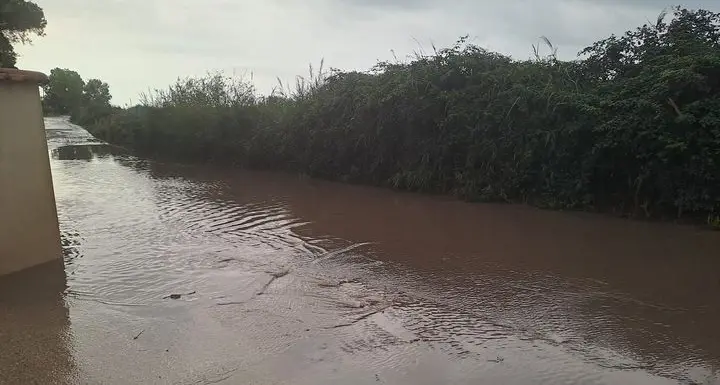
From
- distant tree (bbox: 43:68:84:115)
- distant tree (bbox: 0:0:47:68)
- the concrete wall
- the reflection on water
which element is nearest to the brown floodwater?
the concrete wall

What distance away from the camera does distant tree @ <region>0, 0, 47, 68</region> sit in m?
27.3

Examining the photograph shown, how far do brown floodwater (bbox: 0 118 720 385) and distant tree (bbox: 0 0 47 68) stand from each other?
69.6 feet

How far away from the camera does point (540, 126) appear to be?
11.6m

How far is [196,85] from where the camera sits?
24.8m

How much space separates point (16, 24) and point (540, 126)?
28.9m

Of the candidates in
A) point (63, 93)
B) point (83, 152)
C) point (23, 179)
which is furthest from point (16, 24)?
point (63, 93)

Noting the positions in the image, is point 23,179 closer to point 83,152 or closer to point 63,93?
point 83,152

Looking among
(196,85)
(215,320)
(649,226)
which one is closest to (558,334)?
(215,320)

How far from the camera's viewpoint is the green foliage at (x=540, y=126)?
9781 mm

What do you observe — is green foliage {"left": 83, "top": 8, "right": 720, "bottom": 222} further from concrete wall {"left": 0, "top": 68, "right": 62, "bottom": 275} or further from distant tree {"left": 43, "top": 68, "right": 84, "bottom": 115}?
distant tree {"left": 43, "top": 68, "right": 84, "bottom": 115}

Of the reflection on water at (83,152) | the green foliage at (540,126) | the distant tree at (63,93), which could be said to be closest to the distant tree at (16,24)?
the reflection on water at (83,152)

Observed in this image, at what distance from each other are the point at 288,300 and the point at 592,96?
7.93m

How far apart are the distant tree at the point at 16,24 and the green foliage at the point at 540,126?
17381mm

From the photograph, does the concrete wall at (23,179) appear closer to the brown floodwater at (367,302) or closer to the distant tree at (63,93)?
the brown floodwater at (367,302)
